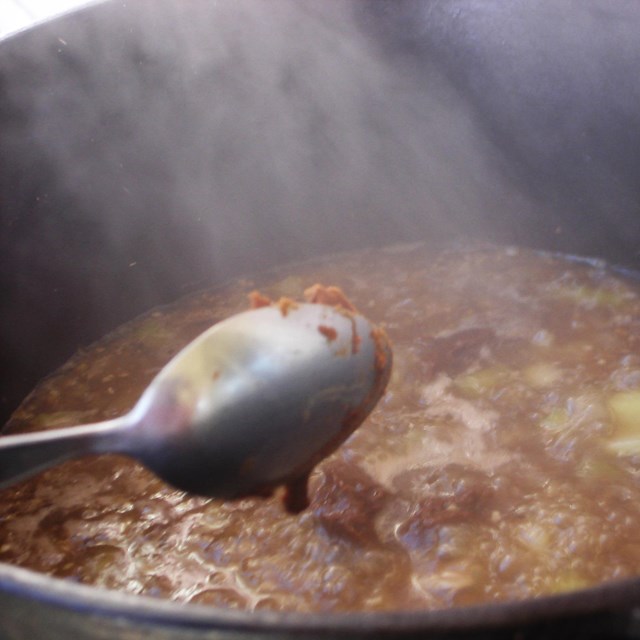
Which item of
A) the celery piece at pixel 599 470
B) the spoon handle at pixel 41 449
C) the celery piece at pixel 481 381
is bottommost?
the celery piece at pixel 599 470

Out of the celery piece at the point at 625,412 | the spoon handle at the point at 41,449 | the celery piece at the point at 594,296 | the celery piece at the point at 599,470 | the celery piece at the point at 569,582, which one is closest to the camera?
the spoon handle at the point at 41,449

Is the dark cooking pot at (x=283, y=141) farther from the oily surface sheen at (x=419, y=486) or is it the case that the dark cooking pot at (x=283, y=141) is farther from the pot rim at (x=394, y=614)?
the pot rim at (x=394, y=614)

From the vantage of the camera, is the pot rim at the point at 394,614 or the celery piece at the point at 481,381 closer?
the pot rim at the point at 394,614

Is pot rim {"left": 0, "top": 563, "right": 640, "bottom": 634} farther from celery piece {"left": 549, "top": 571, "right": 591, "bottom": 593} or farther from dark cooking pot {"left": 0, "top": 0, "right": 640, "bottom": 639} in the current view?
dark cooking pot {"left": 0, "top": 0, "right": 640, "bottom": 639}

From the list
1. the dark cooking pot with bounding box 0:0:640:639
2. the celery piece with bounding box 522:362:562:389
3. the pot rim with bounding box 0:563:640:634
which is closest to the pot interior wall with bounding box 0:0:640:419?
the dark cooking pot with bounding box 0:0:640:639

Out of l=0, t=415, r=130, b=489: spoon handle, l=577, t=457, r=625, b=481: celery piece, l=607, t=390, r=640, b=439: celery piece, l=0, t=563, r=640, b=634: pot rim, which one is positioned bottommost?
l=577, t=457, r=625, b=481: celery piece

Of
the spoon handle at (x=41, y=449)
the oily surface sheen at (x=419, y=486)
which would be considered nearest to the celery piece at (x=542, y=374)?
the oily surface sheen at (x=419, y=486)

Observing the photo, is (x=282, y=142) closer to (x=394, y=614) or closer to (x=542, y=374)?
(x=542, y=374)
